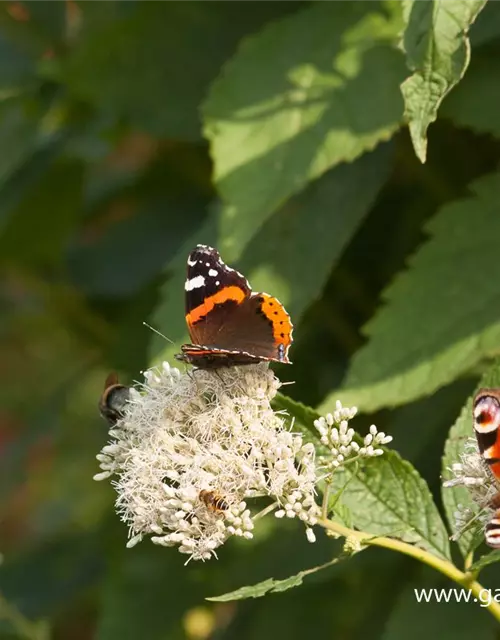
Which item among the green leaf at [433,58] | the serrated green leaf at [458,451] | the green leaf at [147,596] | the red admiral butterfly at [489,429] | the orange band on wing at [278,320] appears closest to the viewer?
the red admiral butterfly at [489,429]

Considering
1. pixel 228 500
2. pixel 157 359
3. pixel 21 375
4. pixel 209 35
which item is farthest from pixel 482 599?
pixel 21 375

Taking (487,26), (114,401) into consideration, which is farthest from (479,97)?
(114,401)

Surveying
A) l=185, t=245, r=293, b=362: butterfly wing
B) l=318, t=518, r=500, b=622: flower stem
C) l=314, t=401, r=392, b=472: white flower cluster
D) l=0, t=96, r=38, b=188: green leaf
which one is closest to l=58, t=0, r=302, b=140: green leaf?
l=0, t=96, r=38, b=188: green leaf

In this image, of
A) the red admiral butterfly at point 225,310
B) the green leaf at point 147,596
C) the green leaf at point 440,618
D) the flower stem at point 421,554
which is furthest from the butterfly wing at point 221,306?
the green leaf at point 147,596

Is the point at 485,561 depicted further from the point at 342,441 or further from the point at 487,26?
the point at 487,26

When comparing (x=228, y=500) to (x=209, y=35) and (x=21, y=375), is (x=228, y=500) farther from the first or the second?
(x=21, y=375)

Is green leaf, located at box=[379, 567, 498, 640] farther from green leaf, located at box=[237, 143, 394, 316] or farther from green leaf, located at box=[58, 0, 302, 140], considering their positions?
green leaf, located at box=[58, 0, 302, 140]

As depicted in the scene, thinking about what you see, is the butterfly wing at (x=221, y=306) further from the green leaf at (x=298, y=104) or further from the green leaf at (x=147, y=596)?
the green leaf at (x=147, y=596)

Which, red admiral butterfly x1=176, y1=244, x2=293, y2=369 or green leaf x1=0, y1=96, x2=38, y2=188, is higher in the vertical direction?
green leaf x1=0, y1=96, x2=38, y2=188
